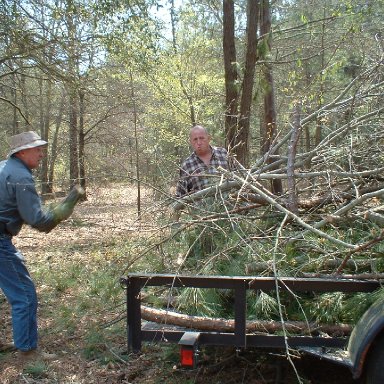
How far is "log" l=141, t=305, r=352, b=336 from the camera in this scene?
9.26 ft

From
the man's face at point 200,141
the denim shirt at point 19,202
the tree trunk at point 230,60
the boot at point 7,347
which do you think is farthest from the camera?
the tree trunk at point 230,60

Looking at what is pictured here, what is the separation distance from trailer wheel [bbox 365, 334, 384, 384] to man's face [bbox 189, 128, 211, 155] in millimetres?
3118

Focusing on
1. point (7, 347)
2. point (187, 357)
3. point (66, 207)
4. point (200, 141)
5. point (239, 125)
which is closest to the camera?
point (187, 357)

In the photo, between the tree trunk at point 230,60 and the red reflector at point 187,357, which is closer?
the red reflector at point 187,357

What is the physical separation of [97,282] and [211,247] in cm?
140

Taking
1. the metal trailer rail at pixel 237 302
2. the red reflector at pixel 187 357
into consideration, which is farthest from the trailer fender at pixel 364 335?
the red reflector at pixel 187 357

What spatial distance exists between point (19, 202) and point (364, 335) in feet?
9.08

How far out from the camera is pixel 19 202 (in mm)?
3828

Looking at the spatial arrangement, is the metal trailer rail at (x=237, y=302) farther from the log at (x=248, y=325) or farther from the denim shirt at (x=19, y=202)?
the denim shirt at (x=19, y=202)

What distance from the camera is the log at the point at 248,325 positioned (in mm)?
2822

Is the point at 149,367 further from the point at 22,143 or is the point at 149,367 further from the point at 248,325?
the point at 22,143

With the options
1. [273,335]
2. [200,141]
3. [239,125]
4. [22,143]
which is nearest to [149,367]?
[273,335]

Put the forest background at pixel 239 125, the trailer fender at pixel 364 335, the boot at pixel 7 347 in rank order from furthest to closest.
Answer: the boot at pixel 7 347, the forest background at pixel 239 125, the trailer fender at pixel 364 335

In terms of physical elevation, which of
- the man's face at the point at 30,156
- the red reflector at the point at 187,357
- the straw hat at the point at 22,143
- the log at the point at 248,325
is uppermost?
the straw hat at the point at 22,143
